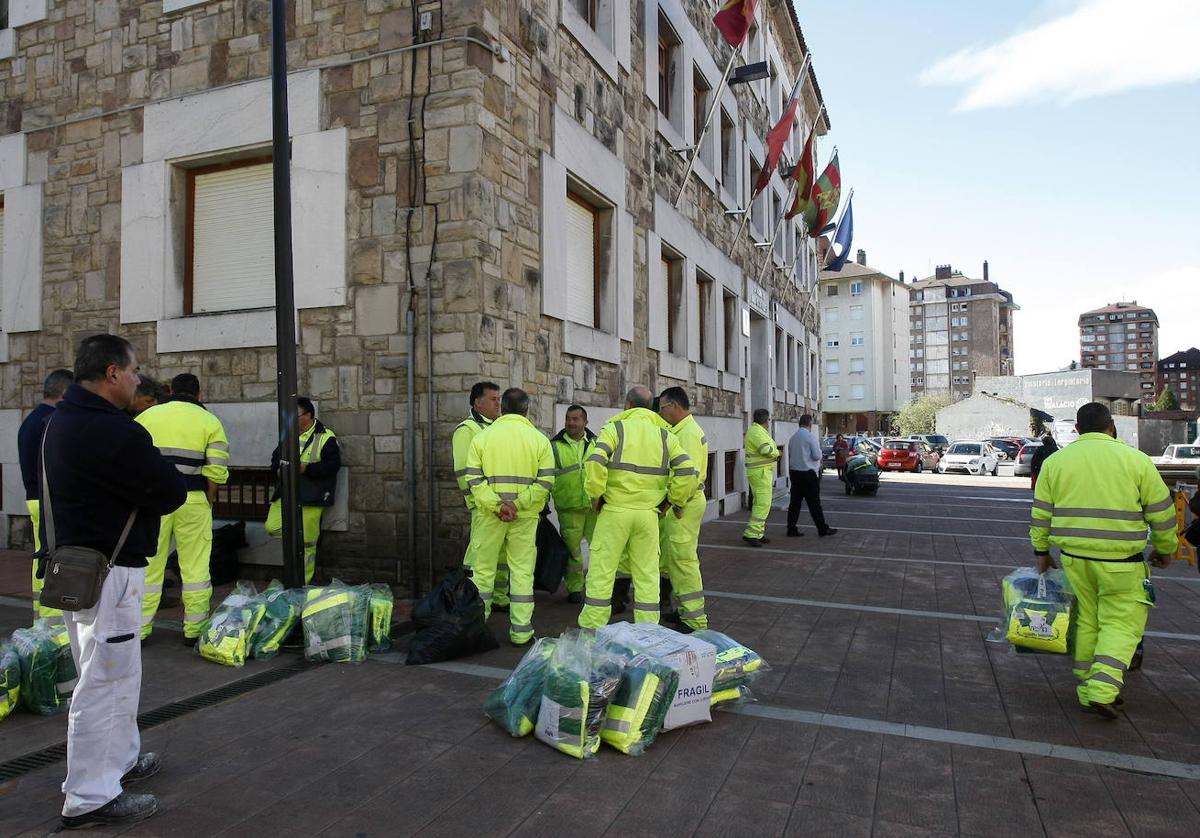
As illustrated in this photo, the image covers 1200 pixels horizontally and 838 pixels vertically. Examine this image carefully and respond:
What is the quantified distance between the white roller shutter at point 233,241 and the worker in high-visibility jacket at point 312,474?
5.63ft

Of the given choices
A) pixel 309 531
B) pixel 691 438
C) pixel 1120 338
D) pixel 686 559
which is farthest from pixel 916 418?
pixel 1120 338

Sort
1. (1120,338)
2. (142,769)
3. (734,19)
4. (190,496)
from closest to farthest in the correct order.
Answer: (142,769), (190,496), (734,19), (1120,338)

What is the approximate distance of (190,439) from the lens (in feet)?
18.5

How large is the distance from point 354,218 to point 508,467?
3321 mm

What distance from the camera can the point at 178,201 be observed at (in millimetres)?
8562

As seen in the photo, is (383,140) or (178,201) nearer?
(383,140)

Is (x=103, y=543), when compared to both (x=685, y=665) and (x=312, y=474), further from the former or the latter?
(x=312, y=474)

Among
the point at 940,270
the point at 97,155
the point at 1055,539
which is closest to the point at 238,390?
the point at 97,155

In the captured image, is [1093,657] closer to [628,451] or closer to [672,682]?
[672,682]

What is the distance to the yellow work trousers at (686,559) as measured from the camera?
19.9ft

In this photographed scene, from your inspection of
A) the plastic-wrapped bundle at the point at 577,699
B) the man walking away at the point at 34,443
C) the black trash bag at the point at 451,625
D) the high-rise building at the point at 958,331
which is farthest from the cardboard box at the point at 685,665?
the high-rise building at the point at 958,331

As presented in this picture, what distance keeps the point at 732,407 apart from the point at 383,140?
9.85 meters

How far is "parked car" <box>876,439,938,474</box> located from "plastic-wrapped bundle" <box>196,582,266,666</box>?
33.4 m

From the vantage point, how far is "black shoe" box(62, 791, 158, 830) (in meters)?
3.09
